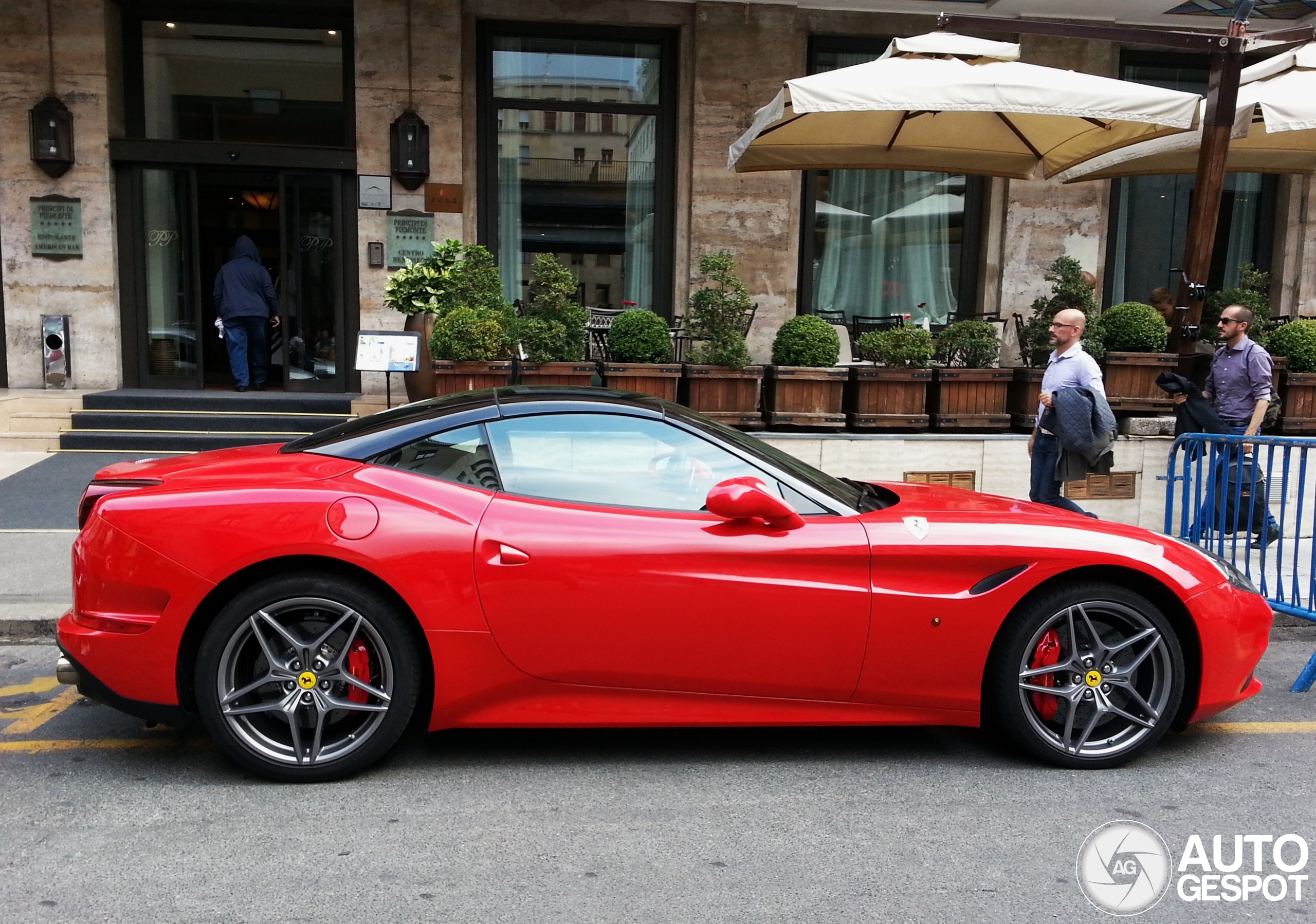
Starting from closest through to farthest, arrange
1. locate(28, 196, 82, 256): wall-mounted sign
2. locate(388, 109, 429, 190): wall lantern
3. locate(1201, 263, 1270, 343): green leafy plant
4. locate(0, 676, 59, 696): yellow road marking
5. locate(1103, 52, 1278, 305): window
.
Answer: locate(0, 676, 59, 696): yellow road marking, locate(1201, 263, 1270, 343): green leafy plant, locate(28, 196, 82, 256): wall-mounted sign, locate(388, 109, 429, 190): wall lantern, locate(1103, 52, 1278, 305): window

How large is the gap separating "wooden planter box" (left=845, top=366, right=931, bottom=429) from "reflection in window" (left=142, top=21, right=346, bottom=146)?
7.03m

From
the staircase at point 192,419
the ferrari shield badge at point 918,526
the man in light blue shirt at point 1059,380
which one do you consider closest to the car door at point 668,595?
the ferrari shield badge at point 918,526

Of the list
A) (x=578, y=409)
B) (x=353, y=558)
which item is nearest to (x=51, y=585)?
(x=353, y=558)

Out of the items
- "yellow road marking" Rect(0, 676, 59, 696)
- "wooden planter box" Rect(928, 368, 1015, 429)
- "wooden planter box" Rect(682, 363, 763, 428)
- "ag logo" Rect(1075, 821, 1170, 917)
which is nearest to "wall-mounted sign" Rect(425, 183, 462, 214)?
"wooden planter box" Rect(682, 363, 763, 428)

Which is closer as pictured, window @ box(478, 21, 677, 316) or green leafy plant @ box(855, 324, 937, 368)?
green leafy plant @ box(855, 324, 937, 368)

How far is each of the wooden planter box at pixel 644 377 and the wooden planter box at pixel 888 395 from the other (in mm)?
1519

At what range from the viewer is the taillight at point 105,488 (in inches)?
152

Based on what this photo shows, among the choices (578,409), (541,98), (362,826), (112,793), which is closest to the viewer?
(362,826)

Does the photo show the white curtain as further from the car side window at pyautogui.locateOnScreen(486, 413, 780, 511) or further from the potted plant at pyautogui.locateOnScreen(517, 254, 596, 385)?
the car side window at pyautogui.locateOnScreen(486, 413, 780, 511)

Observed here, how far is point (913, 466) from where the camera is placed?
8.62 m

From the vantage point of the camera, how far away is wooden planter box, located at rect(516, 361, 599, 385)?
27.2ft

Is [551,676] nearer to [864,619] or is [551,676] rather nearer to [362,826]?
[362,826]

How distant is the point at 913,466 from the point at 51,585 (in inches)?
244

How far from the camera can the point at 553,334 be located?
8.42 meters
